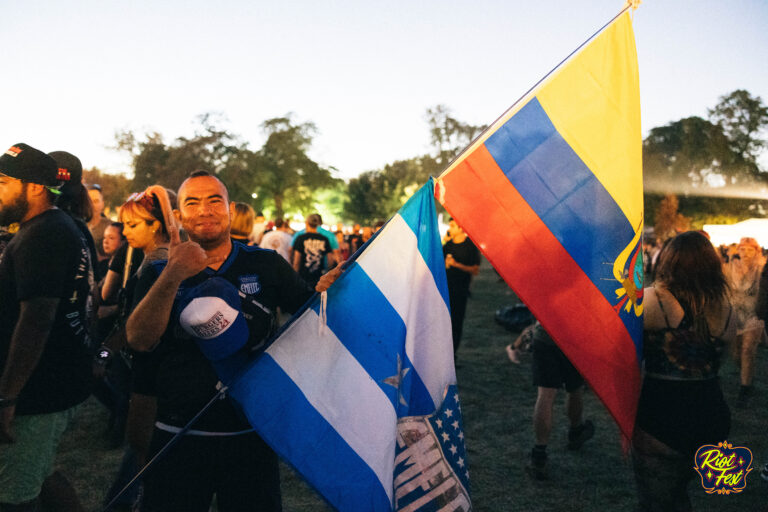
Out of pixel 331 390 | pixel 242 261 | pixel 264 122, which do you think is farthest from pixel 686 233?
pixel 264 122

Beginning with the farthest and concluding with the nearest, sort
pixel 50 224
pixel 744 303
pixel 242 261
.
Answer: pixel 744 303 < pixel 50 224 < pixel 242 261

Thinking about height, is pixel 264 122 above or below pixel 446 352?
above

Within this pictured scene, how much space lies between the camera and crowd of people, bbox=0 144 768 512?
1.94 meters

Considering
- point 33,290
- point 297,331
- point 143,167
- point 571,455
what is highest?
→ point 143,167

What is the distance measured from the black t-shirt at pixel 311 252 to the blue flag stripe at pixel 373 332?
6.34m

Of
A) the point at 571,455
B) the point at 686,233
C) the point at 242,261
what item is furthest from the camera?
the point at 571,455

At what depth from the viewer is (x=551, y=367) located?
395 centimetres

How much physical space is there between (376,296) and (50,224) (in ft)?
5.09

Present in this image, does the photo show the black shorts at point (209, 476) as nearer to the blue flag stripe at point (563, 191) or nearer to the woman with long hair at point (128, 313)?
the woman with long hair at point (128, 313)

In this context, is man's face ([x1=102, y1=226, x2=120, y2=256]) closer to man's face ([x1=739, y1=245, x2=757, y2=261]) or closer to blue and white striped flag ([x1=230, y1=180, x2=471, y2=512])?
blue and white striped flag ([x1=230, y1=180, x2=471, y2=512])

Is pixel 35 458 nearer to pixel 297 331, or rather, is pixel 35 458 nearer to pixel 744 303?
pixel 297 331

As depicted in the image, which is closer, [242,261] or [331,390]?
[331,390]

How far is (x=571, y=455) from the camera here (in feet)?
14.4
